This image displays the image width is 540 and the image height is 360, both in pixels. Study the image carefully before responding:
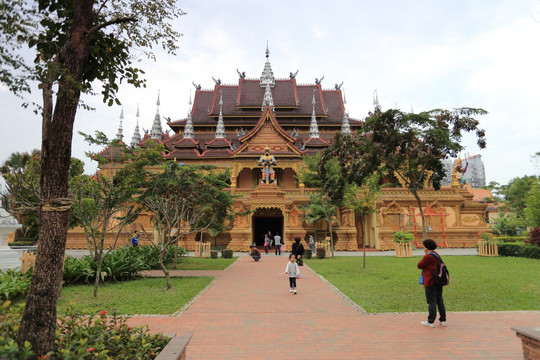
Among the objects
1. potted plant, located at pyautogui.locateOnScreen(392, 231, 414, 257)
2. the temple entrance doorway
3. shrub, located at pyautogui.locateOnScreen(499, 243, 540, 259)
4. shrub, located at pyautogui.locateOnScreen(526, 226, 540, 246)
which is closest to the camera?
shrub, located at pyautogui.locateOnScreen(499, 243, 540, 259)

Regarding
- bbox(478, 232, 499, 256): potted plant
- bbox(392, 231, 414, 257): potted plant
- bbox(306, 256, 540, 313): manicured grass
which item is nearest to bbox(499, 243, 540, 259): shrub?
bbox(478, 232, 499, 256): potted plant

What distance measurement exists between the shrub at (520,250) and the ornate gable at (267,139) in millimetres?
17764

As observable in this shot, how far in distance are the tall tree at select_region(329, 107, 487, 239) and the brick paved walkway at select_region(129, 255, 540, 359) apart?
6.12 metres

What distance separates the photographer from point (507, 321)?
19.6 feet

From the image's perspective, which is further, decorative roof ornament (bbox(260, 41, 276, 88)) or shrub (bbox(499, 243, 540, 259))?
decorative roof ornament (bbox(260, 41, 276, 88))

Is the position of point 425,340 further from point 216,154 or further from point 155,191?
point 216,154

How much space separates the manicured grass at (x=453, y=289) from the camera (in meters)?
7.14

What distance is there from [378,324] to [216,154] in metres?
28.1

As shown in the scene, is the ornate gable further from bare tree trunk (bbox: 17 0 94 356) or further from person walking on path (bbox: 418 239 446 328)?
bare tree trunk (bbox: 17 0 94 356)

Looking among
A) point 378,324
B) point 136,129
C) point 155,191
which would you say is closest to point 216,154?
point 136,129

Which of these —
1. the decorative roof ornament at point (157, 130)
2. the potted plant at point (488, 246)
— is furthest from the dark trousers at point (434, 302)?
the decorative roof ornament at point (157, 130)

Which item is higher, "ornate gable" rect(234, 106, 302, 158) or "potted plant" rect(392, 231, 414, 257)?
"ornate gable" rect(234, 106, 302, 158)

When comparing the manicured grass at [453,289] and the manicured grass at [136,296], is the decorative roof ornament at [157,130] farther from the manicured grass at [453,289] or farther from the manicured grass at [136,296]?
the manicured grass at [453,289]

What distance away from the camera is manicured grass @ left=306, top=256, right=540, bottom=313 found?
23.4 feet
